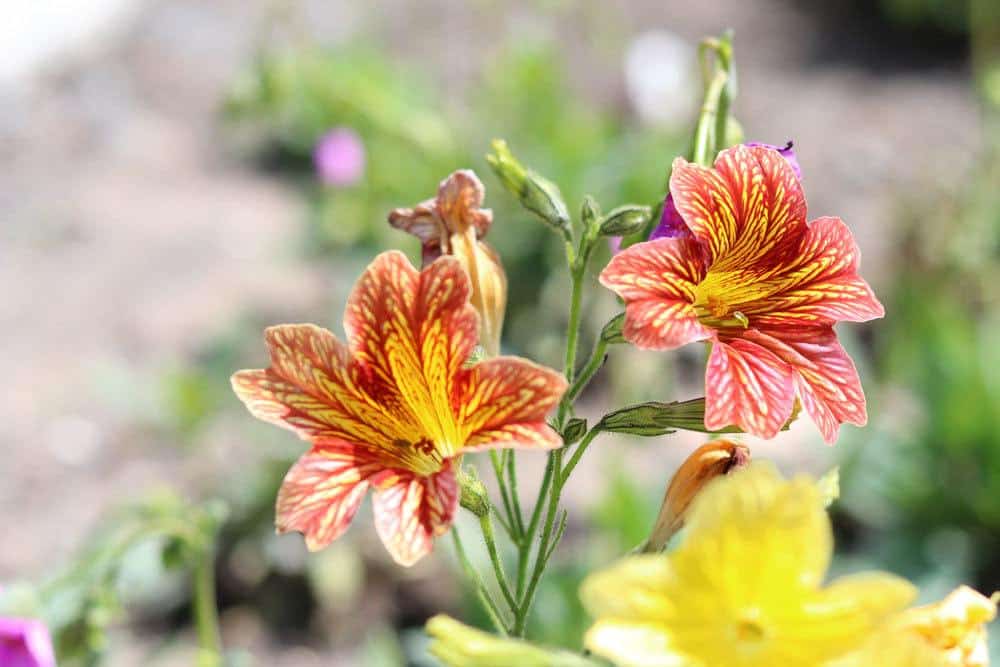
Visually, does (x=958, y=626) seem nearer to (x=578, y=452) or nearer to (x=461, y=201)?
(x=578, y=452)

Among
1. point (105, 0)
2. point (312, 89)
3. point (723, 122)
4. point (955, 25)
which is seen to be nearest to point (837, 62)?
point (955, 25)

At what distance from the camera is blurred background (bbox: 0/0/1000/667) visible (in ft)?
9.12

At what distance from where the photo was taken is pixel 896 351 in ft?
9.96

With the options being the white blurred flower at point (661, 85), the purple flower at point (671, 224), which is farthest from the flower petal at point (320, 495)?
the white blurred flower at point (661, 85)

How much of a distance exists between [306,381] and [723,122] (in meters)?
0.47

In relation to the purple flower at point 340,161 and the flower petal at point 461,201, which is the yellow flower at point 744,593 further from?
the purple flower at point 340,161

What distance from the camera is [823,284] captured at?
89 cm

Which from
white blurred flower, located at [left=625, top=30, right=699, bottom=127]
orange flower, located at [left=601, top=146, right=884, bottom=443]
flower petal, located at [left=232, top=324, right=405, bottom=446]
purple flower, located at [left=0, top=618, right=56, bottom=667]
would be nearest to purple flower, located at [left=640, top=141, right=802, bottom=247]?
orange flower, located at [left=601, top=146, right=884, bottom=443]

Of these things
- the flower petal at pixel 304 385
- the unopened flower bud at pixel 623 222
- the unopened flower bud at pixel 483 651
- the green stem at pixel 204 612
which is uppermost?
the unopened flower bud at pixel 623 222

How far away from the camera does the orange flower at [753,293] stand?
775 millimetres

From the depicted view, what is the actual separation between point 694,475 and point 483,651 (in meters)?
0.28

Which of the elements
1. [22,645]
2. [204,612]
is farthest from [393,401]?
[204,612]

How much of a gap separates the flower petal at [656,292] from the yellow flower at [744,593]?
145 mm

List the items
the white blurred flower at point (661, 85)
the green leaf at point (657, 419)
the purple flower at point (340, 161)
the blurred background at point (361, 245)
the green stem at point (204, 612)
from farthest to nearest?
the white blurred flower at point (661, 85) → the purple flower at point (340, 161) → the blurred background at point (361, 245) → the green stem at point (204, 612) → the green leaf at point (657, 419)
